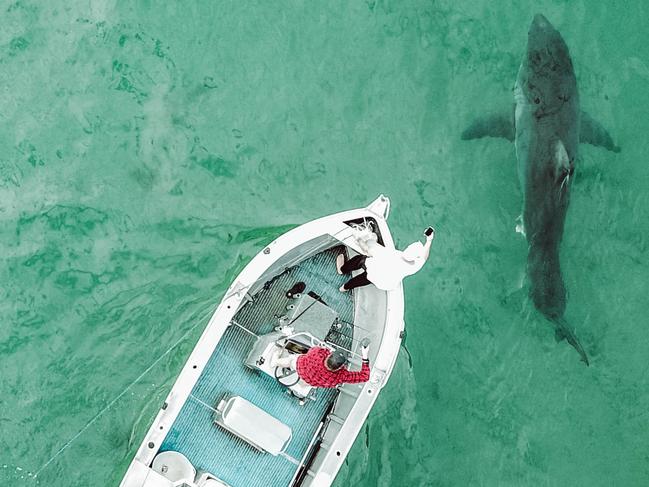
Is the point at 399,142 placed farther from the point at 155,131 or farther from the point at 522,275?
the point at 155,131

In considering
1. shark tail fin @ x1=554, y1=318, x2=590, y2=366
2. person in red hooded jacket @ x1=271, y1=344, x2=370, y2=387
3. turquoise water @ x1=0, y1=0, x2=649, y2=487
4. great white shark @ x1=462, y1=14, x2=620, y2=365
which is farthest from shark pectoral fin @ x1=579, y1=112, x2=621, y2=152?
person in red hooded jacket @ x1=271, y1=344, x2=370, y2=387

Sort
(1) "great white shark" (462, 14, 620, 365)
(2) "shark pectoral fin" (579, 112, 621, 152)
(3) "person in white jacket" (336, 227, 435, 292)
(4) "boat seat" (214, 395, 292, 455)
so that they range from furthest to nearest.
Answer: (2) "shark pectoral fin" (579, 112, 621, 152) < (1) "great white shark" (462, 14, 620, 365) < (4) "boat seat" (214, 395, 292, 455) < (3) "person in white jacket" (336, 227, 435, 292)

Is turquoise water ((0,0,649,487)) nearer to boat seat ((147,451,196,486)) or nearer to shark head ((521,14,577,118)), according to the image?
shark head ((521,14,577,118))

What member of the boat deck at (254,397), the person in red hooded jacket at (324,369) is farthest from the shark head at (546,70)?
the person in red hooded jacket at (324,369)

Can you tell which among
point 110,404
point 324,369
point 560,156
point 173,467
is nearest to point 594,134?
point 560,156

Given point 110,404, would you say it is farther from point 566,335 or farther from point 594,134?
point 594,134

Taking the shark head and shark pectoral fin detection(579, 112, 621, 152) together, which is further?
shark pectoral fin detection(579, 112, 621, 152)

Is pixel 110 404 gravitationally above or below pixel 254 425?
below
